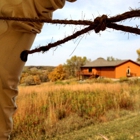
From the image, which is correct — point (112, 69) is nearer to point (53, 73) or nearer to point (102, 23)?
point (53, 73)

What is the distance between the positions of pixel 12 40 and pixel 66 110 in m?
3.87

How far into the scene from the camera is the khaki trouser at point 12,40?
56 cm

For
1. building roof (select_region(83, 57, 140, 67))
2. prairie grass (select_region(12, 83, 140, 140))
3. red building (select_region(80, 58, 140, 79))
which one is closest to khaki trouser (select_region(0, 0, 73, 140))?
prairie grass (select_region(12, 83, 140, 140))

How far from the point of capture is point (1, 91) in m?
0.57

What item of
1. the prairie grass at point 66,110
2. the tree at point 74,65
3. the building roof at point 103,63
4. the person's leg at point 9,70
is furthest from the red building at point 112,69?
the person's leg at point 9,70

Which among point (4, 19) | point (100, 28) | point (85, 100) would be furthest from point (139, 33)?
point (85, 100)

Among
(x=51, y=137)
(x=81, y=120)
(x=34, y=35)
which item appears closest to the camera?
(x=34, y=35)

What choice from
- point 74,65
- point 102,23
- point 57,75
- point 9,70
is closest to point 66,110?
point 9,70

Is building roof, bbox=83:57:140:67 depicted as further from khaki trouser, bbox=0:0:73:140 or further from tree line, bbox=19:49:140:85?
khaki trouser, bbox=0:0:73:140

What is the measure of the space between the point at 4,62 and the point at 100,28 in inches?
10.4

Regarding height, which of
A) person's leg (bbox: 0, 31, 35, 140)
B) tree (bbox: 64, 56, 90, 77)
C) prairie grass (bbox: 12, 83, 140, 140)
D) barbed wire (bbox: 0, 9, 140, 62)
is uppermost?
tree (bbox: 64, 56, 90, 77)

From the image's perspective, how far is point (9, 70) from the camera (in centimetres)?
57

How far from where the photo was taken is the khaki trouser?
557 mm

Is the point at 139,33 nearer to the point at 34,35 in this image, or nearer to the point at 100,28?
the point at 100,28
